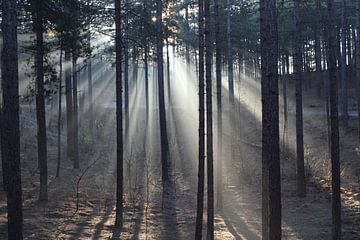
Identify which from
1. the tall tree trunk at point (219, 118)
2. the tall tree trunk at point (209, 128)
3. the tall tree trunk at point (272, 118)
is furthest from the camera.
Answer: the tall tree trunk at point (219, 118)

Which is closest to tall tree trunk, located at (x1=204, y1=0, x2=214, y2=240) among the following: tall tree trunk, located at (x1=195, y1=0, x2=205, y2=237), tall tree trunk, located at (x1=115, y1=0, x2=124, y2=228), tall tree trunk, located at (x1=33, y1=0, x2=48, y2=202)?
tall tree trunk, located at (x1=195, y1=0, x2=205, y2=237)

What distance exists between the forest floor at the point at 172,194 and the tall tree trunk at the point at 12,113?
3.33 meters

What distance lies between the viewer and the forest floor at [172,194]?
520 inches

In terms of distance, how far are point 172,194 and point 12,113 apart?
Answer: 11.7m

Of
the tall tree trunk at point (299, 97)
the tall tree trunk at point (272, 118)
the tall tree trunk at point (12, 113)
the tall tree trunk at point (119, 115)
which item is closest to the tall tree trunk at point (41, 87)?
the tall tree trunk at point (119, 115)

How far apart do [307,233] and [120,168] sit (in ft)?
20.6

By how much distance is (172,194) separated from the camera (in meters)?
19.0

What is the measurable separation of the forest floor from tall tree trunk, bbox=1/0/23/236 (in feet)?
10.9

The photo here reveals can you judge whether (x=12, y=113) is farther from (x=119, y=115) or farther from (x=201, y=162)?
(x=119, y=115)

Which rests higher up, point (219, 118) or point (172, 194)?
point (219, 118)

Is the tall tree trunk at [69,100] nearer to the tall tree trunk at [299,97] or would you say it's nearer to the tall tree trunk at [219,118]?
the tall tree trunk at [219,118]

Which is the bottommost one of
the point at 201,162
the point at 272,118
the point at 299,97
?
the point at 201,162

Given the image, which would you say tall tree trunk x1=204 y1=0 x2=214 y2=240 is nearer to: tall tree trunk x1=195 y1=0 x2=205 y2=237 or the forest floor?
tall tree trunk x1=195 y1=0 x2=205 y2=237

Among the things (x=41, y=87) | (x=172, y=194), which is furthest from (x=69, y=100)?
(x=172, y=194)
